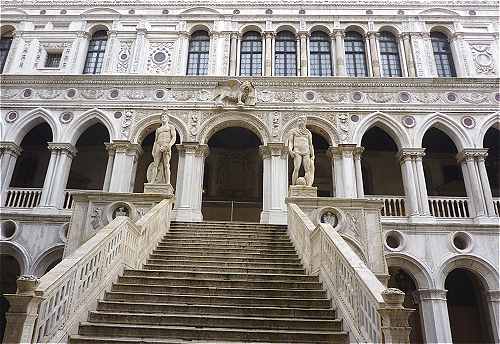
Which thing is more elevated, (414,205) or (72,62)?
(72,62)

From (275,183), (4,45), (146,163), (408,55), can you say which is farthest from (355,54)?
(4,45)

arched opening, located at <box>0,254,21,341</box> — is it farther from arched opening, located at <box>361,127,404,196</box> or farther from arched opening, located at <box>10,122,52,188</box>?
arched opening, located at <box>361,127,404,196</box>

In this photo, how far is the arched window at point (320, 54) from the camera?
18.2m

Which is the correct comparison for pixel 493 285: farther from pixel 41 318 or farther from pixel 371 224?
pixel 41 318

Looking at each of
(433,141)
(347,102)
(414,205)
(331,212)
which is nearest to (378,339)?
(331,212)

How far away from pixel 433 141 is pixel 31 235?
1784 centimetres

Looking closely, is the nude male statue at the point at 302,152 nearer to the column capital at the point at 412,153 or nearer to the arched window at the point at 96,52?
the column capital at the point at 412,153

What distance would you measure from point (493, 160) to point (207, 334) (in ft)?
58.0

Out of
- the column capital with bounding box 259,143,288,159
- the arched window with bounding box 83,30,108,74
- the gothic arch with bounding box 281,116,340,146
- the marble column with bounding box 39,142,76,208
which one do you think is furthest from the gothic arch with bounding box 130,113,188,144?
the gothic arch with bounding box 281,116,340,146

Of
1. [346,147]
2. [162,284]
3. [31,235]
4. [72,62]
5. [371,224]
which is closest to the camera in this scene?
[162,284]

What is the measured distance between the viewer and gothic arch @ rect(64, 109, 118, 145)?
54.6 feet

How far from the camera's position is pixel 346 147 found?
632 inches

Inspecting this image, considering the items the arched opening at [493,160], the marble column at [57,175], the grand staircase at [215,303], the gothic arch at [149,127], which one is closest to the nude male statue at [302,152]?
the grand staircase at [215,303]

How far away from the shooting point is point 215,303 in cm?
707
